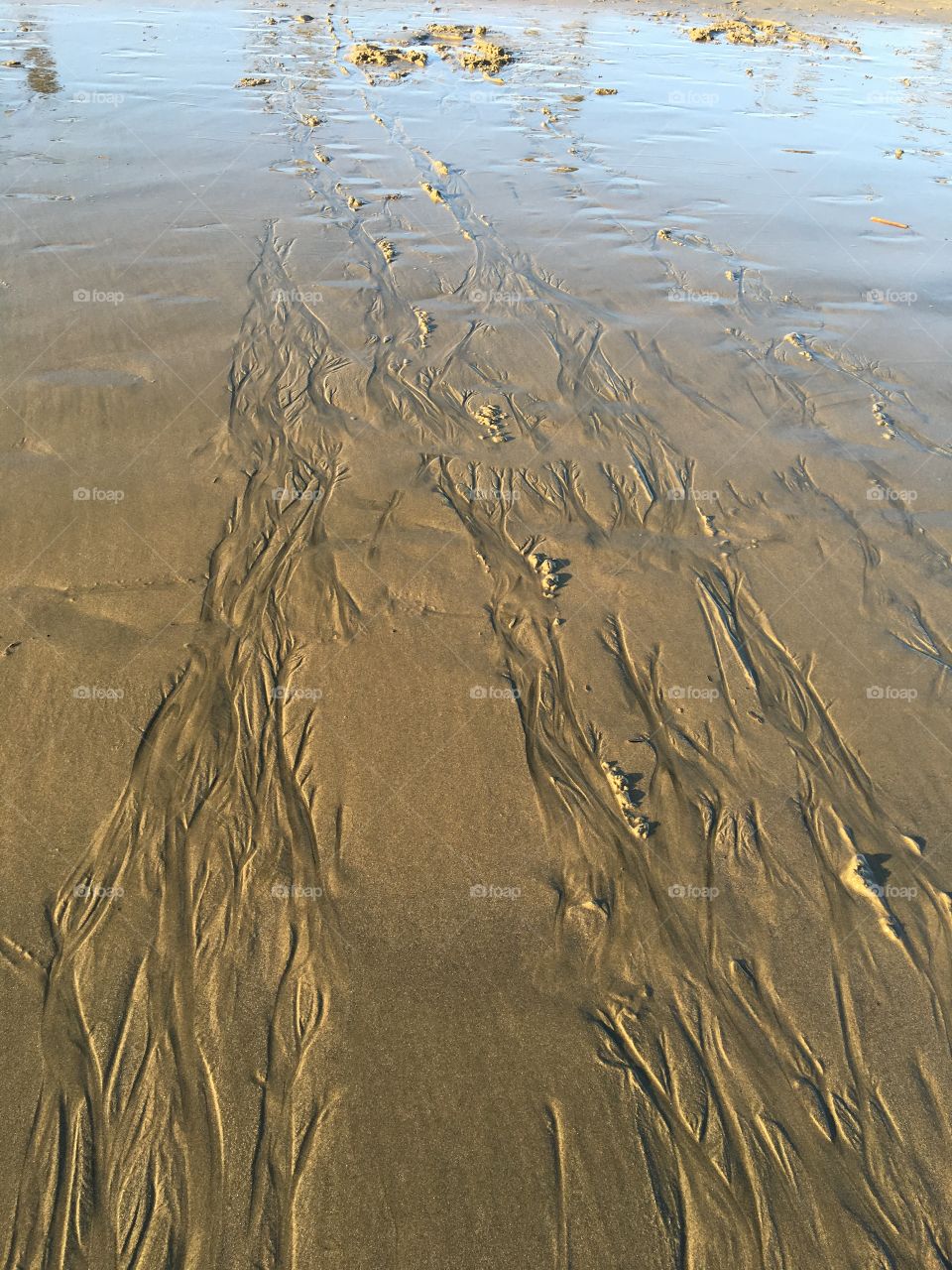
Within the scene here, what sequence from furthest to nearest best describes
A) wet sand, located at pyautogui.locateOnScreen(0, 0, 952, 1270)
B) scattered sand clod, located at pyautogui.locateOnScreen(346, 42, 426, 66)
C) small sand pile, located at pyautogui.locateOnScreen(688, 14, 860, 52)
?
1. small sand pile, located at pyautogui.locateOnScreen(688, 14, 860, 52)
2. scattered sand clod, located at pyautogui.locateOnScreen(346, 42, 426, 66)
3. wet sand, located at pyautogui.locateOnScreen(0, 0, 952, 1270)

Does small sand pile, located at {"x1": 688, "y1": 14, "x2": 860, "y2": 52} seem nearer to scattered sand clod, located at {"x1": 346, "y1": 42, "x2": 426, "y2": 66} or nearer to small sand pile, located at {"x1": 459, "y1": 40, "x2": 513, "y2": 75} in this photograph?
small sand pile, located at {"x1": 459, "y1": 40, "x2": 513, "y2": 75}

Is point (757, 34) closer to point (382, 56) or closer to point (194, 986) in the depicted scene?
point (382, 56)

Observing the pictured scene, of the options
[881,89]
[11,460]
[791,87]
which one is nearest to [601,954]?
[11,460]

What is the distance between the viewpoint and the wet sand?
134 inches

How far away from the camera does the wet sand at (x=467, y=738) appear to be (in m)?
3.41

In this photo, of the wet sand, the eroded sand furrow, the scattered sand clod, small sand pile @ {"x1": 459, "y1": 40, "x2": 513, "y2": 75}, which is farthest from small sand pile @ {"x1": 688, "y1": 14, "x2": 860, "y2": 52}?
the eroded sand furrow

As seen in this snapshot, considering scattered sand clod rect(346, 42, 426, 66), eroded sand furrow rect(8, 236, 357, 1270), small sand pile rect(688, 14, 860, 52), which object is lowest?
eroded sand furrow rect(8, 236, 357, 1270)

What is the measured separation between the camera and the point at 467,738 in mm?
5098

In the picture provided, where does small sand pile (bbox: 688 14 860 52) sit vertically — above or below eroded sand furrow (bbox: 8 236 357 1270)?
above

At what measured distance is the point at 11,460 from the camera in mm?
6805

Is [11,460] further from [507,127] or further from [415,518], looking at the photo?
[507,127]

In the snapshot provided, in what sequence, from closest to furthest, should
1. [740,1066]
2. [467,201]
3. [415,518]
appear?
[740,1066] → [415,518] → [467,201]

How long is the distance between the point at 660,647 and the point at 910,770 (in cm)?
205

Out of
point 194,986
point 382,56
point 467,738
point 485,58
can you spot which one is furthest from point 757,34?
point 194,986
